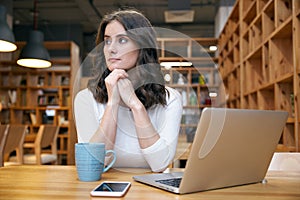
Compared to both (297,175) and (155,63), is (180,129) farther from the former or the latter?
(297,175)

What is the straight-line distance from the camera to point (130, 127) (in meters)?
1.21

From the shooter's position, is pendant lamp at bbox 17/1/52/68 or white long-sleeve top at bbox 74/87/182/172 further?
pendant lamp at bbox 17/1/52/68

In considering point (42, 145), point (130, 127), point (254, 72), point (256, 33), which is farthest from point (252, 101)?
point (42, 145)

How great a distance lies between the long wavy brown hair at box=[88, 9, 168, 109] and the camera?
41.5 inches

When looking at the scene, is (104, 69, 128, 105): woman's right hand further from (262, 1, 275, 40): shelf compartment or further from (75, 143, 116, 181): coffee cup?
(262, 1, 275, 40): shelf compartment

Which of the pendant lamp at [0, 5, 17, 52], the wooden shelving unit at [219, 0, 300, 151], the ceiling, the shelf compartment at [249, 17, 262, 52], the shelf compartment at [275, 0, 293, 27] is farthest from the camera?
the ceiling

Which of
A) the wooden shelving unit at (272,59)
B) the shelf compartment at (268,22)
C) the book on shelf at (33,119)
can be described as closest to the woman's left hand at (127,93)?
the wooden shelving unit at (272,59)

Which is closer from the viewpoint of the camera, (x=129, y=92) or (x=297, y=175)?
(x=297, y=175)

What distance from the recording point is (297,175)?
0.97m

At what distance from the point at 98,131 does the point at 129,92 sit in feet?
0.59

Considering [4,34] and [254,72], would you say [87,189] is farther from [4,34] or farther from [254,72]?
[4,34]

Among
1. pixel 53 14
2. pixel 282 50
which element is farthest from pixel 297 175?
pixel 53 14

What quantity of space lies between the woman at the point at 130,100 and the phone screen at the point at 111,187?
1.09 ft

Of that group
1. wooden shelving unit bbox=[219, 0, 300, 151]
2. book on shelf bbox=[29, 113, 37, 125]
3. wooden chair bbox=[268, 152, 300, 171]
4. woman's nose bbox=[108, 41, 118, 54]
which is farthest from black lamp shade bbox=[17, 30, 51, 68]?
wooden chair bbox=[268, 152, 300, 171]
